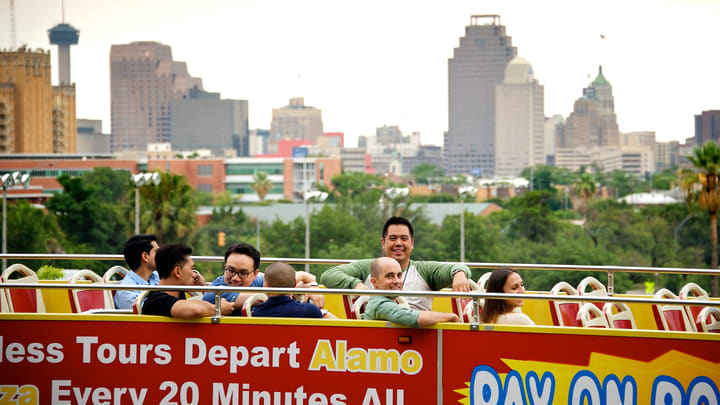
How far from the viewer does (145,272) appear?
26.2 ft

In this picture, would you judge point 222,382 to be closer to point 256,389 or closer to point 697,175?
point 256,389

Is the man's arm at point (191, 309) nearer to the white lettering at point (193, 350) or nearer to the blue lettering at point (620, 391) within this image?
the white lettering at point (193, 350)

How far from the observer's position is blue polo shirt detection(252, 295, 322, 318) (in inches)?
252

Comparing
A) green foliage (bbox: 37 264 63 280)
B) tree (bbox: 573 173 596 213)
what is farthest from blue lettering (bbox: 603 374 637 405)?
tree (bbox: 573 173 596 213)

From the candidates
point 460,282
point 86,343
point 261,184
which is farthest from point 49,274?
point 261,184

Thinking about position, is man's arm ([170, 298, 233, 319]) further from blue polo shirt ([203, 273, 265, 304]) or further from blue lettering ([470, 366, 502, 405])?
blue lettering ([470, 366, 502, 405])

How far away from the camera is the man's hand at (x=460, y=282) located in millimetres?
6717

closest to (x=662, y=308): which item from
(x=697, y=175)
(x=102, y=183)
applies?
(x=697, y=175)

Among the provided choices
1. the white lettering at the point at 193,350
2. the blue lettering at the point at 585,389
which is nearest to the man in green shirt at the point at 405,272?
the white lettering at the point at 193,350

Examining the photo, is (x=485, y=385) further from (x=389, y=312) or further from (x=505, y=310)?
(x=389, y=312)

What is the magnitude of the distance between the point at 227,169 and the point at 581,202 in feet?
244

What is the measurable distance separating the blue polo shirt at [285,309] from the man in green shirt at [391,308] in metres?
0.38

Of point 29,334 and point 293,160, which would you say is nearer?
point 29,334

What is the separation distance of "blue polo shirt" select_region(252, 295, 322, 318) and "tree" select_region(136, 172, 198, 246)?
59834mm
